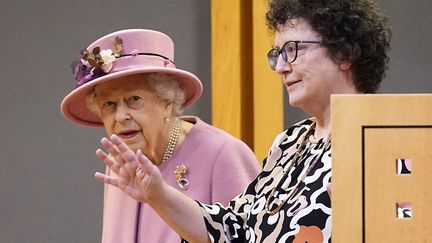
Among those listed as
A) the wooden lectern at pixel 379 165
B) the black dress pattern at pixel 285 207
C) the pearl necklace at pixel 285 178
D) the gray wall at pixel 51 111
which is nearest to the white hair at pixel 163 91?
the black dress pattern at pixel 285 207

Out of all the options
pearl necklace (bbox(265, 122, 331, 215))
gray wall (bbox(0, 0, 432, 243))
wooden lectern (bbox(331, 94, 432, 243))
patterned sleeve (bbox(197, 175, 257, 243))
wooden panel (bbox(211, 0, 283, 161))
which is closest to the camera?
wooden lectern (bbox(331, 94, 432, 243))

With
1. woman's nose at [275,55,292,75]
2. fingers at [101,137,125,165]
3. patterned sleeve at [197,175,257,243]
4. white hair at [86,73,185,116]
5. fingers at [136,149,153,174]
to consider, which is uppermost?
woman's nose at [275,55,292,75]

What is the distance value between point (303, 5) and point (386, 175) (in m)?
0.75

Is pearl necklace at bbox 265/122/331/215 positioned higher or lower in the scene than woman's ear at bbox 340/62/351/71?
lower

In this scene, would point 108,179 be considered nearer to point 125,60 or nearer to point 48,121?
point 125,60

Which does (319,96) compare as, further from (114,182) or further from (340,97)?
(340,97)

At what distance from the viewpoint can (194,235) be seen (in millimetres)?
1708

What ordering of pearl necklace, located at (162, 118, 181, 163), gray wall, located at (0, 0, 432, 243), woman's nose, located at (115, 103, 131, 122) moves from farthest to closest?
gray wall, located at (0, 0, 432, 243) < pearl necklace, located at (162, 118, 181, 163) < woman's nose, located at (115, 103, 131, 122)

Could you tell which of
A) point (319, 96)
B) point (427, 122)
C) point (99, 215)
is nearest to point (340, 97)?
point (427, 122)

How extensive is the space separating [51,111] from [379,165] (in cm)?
228

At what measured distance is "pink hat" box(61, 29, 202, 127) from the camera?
2.24m

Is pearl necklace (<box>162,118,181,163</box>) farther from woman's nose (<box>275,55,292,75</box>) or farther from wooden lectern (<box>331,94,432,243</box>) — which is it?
wooden lectern (<box>331,94,432,243</box>)

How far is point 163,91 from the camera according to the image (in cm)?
226

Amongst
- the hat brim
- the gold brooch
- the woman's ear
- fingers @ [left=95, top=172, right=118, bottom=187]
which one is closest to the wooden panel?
the hat brim
